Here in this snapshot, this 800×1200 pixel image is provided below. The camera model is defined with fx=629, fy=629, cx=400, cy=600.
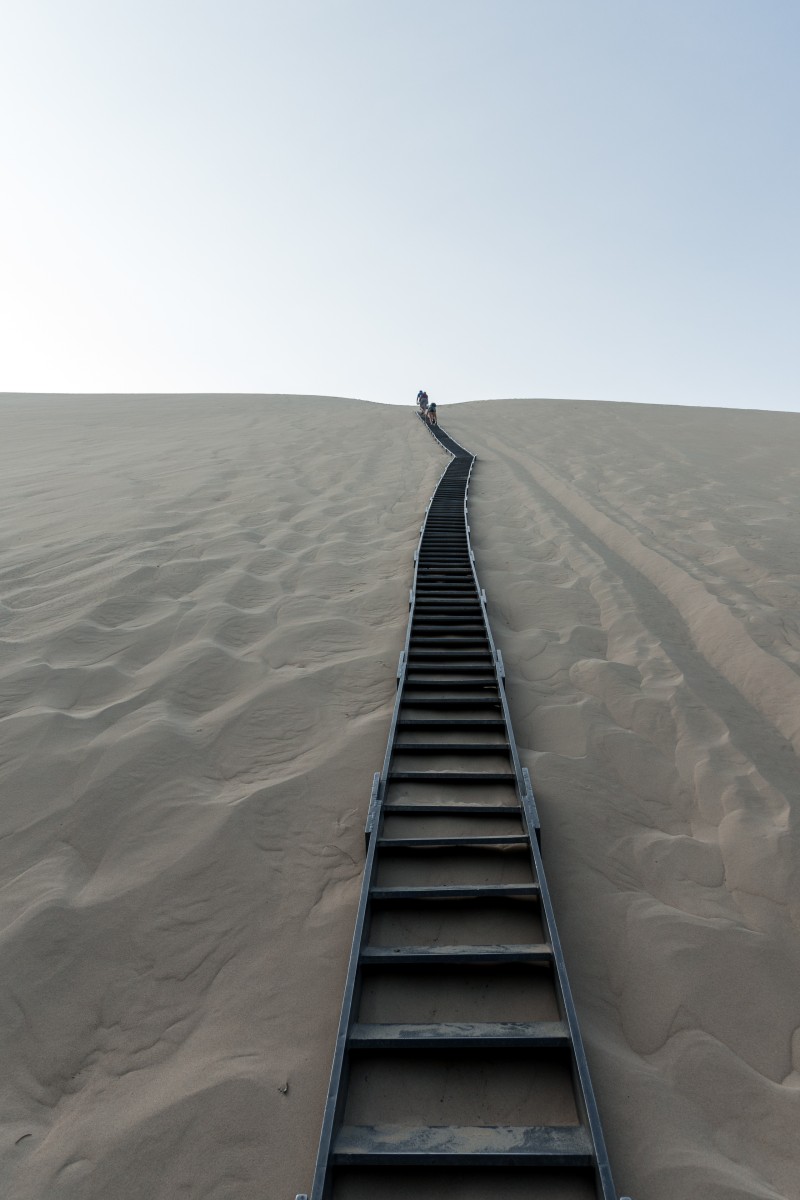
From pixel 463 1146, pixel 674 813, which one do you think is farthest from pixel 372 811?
pixel 674 813

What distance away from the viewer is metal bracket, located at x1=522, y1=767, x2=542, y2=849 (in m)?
2.58

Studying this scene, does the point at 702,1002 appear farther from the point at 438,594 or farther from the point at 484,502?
the point at 484,502

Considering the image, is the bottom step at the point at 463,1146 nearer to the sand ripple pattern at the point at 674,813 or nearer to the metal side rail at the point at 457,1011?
the metal side rail at the point at 457,1011

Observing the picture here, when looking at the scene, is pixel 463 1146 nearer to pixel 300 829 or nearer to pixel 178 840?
pixel 300 829

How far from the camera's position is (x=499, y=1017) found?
6.54 ft

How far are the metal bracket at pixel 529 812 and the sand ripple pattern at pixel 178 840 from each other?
75cm

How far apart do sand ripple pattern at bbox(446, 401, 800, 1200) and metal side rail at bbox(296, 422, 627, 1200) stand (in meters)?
0.19

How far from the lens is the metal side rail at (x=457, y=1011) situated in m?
1.61

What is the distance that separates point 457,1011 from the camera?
202cm

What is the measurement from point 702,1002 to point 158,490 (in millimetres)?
8716

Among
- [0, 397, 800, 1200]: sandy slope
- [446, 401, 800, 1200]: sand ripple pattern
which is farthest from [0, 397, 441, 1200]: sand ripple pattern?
[446, 401, 800, 1200]: sand ripple pattern

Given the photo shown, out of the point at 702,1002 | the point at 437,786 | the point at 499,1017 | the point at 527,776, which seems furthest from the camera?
the point at 437,786

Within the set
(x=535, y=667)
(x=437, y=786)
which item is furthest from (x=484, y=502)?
(x=437, y=786)

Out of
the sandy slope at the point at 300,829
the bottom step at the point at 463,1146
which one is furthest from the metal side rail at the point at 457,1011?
the sandy slope at the point at 300,829
